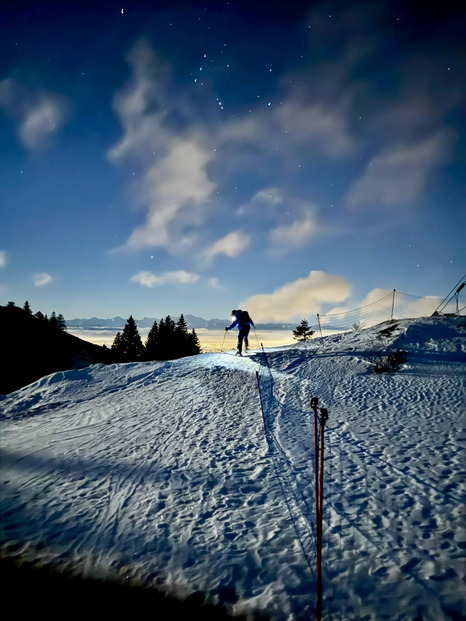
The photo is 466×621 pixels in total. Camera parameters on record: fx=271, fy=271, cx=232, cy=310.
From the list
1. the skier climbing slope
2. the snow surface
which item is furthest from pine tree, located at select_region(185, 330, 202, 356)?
the snow surface

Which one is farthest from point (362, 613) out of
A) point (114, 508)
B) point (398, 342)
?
point (398, 342)

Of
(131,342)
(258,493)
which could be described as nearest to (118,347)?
(131,342)

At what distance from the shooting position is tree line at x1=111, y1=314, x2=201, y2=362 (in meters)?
46.0

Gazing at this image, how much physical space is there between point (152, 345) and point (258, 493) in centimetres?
4383

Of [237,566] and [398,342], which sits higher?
[398,342]

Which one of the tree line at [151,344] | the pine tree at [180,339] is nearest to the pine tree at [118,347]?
the tree line at [151,344]

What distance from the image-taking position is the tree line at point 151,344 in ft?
151

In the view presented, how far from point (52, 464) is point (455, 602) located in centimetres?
856

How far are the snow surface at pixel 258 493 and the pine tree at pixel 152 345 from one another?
3431cm

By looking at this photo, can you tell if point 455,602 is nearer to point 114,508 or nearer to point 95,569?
point 95,569

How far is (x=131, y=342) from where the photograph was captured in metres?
46.9

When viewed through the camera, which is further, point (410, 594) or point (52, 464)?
point (52, 464)

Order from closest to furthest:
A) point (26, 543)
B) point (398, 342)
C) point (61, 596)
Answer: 1. point (61, 596)
2. point (26, 543)
3. point (398, 342)

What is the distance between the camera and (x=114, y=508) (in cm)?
539
